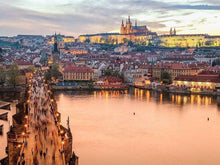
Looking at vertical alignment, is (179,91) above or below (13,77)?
below

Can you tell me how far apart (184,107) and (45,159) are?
900 cm

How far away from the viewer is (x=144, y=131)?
31.5 ft

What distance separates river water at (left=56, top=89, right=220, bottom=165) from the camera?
7.45 metres

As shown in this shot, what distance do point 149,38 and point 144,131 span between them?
157 feet

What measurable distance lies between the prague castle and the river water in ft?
124

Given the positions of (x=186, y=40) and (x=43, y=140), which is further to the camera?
(x=186, y=40)

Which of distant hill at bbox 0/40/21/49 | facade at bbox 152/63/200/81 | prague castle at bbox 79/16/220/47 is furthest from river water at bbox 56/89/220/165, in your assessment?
distant hill at bbox 0/40/21/49

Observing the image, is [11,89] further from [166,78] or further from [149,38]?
[149,38]

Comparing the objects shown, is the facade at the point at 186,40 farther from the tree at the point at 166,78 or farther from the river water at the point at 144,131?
the river water at the point at 144,131

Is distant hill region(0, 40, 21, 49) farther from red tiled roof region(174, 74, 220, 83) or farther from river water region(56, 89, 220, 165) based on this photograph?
river water region(56, 89, 220, 165)

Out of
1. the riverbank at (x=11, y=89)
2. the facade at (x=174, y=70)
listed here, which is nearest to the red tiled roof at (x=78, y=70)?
the facade at (x=174, y=70)

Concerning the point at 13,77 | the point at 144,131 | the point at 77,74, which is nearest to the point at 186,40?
the point at 77,74

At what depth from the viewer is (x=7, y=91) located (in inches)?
736

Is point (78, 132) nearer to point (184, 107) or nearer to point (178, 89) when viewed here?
point (184, 107)
